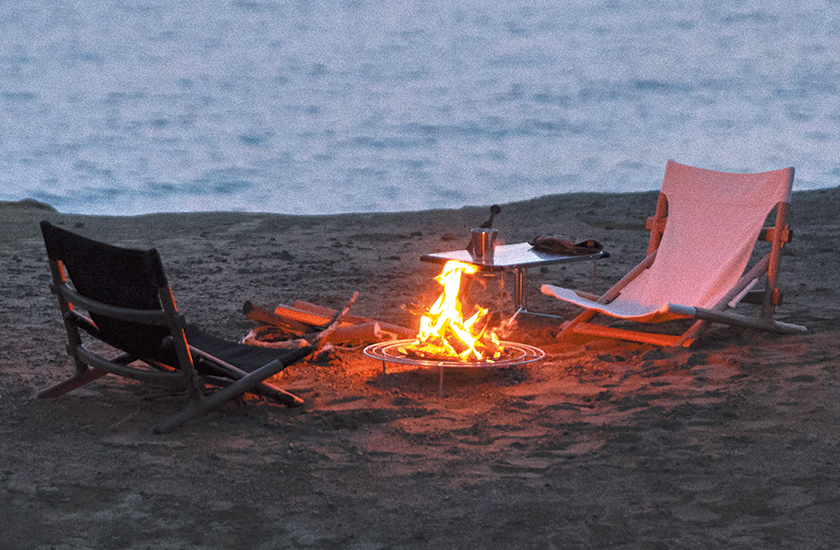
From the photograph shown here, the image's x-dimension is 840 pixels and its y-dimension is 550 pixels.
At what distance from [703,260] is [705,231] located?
230mm

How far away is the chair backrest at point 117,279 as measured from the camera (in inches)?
115

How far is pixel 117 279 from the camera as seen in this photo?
304 centimetres

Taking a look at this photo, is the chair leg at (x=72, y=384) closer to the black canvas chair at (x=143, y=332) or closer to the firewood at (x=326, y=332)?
the black canvas chair at (x=143, y=332)

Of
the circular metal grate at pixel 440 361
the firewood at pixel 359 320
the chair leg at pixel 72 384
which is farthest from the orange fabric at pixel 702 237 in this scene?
the chair leg at pixel 72 384

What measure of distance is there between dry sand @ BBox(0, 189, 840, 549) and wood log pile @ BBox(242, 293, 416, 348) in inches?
6.0

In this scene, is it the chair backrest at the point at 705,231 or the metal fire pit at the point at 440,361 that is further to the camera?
the chair backrest at the point at 705,231

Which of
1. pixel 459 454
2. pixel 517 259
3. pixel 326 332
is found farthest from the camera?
pixel 517 259

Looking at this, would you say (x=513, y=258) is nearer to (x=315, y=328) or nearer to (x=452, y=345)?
(x=452, y=345)

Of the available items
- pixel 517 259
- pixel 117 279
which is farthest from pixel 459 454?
pixel 517 259

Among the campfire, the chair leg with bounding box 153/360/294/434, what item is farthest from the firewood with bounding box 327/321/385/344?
the chair leg with bounding box 153/360/294/434

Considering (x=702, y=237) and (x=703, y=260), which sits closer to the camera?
(x=703, y=260)

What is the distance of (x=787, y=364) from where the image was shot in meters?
3.83

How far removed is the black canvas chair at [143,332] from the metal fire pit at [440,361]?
1.65 feet

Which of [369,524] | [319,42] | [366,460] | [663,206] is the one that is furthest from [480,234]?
[319,42]
